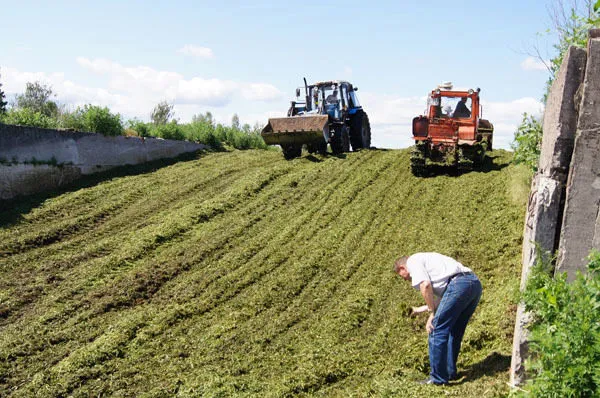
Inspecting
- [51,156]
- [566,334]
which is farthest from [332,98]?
[566,334]

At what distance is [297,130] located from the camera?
17953 millimetres

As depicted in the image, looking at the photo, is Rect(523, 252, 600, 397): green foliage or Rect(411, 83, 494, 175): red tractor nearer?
Rect(523, 252, 600, 397): green foliage

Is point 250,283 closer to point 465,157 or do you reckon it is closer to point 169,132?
point 465,157

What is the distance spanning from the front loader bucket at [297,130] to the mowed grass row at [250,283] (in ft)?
7.22

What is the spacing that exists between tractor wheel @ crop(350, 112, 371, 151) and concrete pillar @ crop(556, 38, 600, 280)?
1527 centimetres

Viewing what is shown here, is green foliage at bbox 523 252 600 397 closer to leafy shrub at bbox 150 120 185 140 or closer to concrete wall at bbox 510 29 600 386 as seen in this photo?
concrete wall at bbox 510 29 600 386

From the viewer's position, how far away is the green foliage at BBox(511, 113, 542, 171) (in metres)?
9.00

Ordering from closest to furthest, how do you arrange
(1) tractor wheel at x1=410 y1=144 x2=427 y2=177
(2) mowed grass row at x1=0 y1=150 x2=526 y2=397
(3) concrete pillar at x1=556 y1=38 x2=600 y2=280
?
(3) concrete pillar at x1=556 y1=38 x2=600 y2=280 → (2) mowed grass row at x1=0 y1=150 x2=526 y2=397 → (1) tractor wheel at x1=410 y1=144 x2=427 y2=177

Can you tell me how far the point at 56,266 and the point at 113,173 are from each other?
6606mm

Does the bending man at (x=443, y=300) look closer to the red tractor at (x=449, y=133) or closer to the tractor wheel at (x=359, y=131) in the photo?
the red tractor at (x=449, y=133)

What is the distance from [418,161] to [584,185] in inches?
381

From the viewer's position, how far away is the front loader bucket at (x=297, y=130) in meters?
17.8

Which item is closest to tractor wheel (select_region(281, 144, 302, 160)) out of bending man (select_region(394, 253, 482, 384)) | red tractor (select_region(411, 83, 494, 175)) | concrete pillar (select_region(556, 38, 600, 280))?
red tractor (select_region(411, 83, 494, 175))

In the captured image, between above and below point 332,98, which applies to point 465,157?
below
